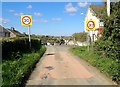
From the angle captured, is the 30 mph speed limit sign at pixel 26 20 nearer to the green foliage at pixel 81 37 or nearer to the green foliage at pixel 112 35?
the green foliage at pixel 112 35

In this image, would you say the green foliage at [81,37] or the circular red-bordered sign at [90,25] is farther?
the green foliage at [81,37]

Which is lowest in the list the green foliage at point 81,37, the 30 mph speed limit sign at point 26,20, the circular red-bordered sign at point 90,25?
the green foliage at point 81,37

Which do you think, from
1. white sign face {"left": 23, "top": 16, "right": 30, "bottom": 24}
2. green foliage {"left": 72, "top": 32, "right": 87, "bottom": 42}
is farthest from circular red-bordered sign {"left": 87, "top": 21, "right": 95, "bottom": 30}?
green foliage {"left": 72, "top": 32, "right": 87, "bottom": 42}

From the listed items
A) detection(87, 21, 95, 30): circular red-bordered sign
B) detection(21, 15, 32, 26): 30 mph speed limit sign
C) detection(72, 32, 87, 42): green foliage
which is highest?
detection(21, 15, 32, 26): 30 mph speed limit sign

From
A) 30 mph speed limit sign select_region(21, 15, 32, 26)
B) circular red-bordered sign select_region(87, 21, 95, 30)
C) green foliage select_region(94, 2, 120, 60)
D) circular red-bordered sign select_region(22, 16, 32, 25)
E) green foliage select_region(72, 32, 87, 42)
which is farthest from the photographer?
green foliage select_region(72, 32, 87, 42)

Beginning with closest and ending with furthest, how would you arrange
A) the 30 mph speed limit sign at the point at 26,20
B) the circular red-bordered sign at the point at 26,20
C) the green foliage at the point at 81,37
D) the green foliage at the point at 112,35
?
1. the green foliage at the point at 112,35
2. the 30 mph speed limit sign at the point at 26,20
3. the circular red-bordered sign at the point at 26,20
4. the green foliage at the point at 81,37

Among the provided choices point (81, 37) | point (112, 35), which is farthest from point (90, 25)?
point (81, 37)

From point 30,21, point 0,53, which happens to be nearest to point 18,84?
point 0,53

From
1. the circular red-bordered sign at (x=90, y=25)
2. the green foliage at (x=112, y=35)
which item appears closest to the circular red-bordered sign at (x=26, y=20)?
the circular red-bordered sign at (x=90, y=25)

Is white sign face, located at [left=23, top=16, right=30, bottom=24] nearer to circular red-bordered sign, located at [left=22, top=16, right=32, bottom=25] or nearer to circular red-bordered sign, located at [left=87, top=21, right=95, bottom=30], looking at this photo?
circular red-bordered sign, located at [left=22, top=16, right=32, bottom=25]

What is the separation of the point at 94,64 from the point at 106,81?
613 cm

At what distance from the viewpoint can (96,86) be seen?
38.2ft

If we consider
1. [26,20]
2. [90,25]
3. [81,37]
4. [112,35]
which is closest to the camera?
[112,35]

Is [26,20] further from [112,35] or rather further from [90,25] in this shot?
[112,35]
